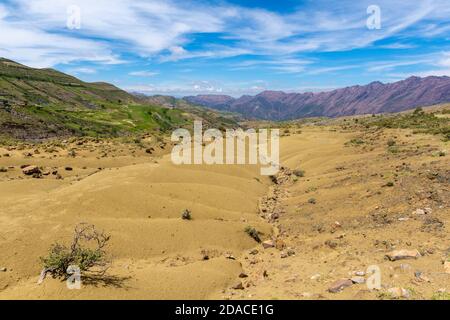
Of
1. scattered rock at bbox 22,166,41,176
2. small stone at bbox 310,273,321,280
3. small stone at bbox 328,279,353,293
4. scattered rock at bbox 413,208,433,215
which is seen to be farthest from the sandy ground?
scattered rock at bbox 22,166,41,176

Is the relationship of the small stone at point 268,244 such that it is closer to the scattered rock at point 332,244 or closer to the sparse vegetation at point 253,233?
the sparse vegetation at point 253,233

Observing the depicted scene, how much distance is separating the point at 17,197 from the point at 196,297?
1197cm

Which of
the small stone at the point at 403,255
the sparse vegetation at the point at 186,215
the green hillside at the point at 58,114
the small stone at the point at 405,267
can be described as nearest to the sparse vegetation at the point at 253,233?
the sparse vegetation at the point at 186,215

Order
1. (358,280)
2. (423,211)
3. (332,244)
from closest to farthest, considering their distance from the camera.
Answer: (358,280) < (332,244) < (423,211)

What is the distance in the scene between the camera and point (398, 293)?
8922mm

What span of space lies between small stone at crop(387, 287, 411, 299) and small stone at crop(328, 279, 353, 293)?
3.59 ft

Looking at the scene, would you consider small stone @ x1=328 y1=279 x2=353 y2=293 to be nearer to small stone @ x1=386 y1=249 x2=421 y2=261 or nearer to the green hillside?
small stone @ x1=386 y1=249 x2=421 y2=261

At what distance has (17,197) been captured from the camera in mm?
17844

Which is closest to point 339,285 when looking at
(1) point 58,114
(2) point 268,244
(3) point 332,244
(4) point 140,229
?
(3) point 332,244

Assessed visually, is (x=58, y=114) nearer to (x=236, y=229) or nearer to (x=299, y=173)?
(x=299, y=173)

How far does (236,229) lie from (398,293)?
8.39 metres
